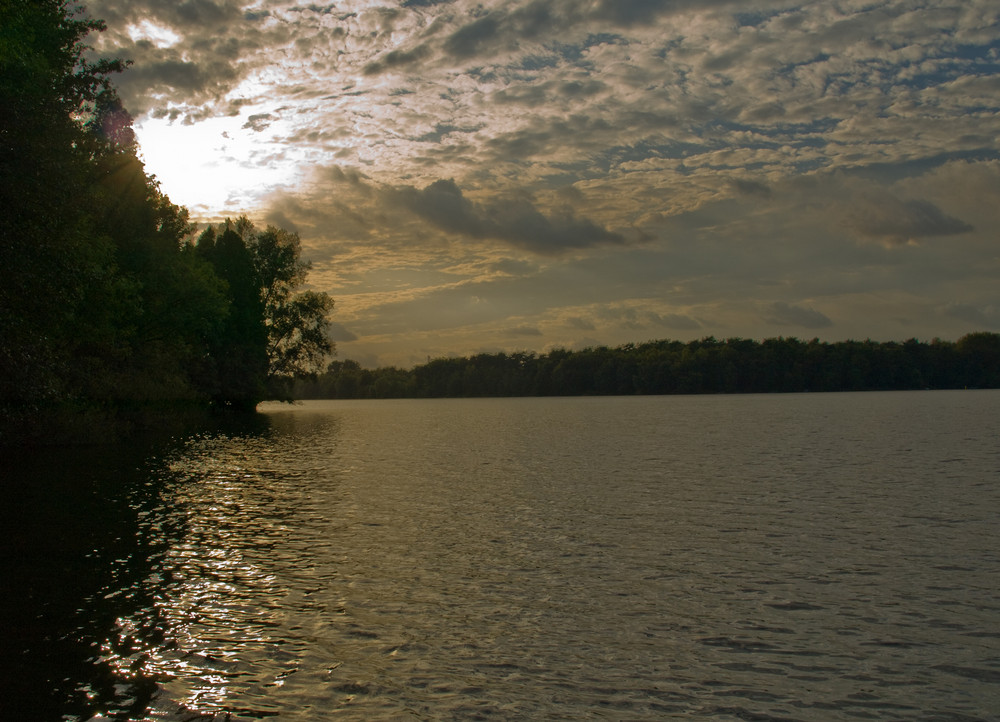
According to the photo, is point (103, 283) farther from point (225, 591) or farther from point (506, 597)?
point (506, 597)

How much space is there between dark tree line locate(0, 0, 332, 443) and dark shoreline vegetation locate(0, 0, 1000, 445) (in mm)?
97

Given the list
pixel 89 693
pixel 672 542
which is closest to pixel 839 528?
pixel 672 542

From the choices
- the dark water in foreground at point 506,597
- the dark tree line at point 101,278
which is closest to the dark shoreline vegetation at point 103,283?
the dark tree line at point 101,278

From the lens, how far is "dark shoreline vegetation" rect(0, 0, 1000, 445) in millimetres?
25812

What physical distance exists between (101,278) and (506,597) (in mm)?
27413

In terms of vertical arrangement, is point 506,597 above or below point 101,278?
below

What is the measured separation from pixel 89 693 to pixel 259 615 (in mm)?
3760

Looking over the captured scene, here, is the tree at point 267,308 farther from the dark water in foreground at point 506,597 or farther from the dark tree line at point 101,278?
the dark water in foreground at point 506,597

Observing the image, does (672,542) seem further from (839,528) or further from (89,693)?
(89,693)

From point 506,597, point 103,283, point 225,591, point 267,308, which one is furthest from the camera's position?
point 267,308

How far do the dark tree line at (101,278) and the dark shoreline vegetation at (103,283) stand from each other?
0.10m

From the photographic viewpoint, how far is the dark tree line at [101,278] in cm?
2577

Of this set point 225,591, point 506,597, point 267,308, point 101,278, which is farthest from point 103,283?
point 267,308

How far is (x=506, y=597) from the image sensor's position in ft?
45.7
